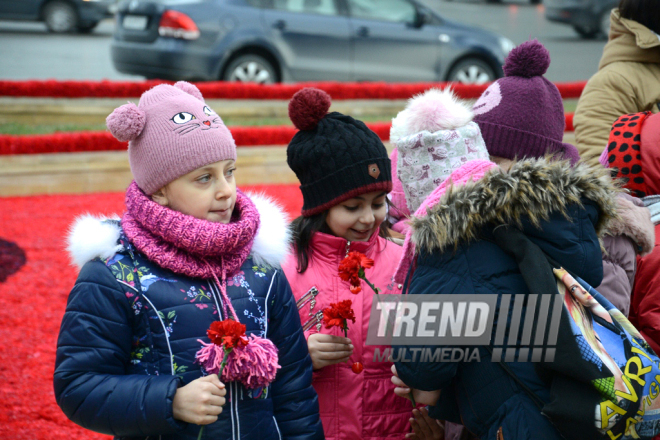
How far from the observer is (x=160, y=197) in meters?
2.05

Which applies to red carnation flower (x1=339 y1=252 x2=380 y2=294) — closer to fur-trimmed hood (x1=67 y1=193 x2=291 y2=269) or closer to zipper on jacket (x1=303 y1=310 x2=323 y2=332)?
fur-trimmed hood (x1=67 y1=193 x2=291 y2=269)

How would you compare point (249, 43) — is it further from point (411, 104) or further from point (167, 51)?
point (411, 104)

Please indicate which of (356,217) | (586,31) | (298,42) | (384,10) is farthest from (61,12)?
(356,217)

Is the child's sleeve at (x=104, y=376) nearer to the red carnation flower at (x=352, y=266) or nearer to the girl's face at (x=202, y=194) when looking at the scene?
the girl's face at (x=202, y=194)

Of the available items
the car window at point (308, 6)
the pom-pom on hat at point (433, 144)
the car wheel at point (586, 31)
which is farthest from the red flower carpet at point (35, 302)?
the car wheel at point (586, 31)

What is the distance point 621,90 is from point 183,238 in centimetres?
253

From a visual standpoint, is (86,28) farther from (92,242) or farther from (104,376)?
(104,376)

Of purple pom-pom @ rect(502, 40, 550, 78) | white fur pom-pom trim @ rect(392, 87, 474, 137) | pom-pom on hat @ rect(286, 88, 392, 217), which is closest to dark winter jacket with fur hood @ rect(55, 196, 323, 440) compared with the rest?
pom-pom on hat @ rect(286, 88, 392, 217)

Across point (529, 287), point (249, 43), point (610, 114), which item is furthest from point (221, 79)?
point (529, 287)

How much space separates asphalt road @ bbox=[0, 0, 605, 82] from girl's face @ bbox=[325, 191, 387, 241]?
9.82 metres

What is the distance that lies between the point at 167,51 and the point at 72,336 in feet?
25.0

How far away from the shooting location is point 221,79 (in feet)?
30.5

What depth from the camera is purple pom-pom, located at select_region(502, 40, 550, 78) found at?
108 inches

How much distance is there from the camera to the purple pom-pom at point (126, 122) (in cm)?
190
